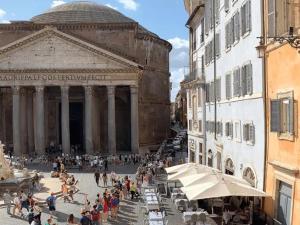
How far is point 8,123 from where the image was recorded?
164ft

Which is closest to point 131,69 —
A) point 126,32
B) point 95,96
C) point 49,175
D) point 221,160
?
point 95,96

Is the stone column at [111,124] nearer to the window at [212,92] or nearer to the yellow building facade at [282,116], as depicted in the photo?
the window at [212,92]

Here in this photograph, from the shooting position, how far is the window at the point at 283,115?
43.8 ft

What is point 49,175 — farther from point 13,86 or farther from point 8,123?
point 8,123

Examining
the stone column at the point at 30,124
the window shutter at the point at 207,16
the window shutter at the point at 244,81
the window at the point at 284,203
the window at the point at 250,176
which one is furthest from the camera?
the stone column at the point at 30,124

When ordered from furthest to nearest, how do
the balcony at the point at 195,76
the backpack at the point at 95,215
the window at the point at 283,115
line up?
the balcony at the point at 195,76 → the backpack at the point at 95,215 → the window at the point at 283,115

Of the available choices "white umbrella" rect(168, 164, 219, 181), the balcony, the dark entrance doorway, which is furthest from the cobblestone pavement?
the dark entrance doorway

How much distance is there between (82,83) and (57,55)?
3097 millimetres

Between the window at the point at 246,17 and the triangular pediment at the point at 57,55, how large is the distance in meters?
23.5

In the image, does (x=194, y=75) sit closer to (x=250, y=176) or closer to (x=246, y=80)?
(x=246, y=80)

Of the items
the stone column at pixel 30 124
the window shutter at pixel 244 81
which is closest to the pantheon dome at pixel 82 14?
the stone column at pixel 30 124

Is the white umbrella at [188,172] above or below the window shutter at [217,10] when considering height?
below

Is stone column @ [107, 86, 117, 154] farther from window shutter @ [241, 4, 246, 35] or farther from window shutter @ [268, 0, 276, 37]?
window shutter @ [268, 0, 276, 37]

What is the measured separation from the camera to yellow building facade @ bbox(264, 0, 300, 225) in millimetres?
13125
